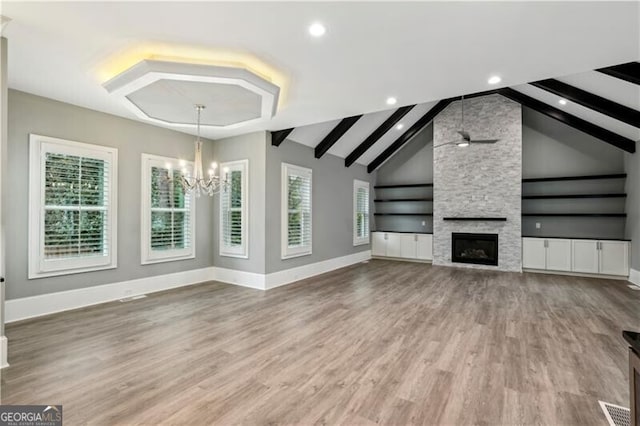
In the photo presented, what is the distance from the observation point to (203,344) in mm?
3418

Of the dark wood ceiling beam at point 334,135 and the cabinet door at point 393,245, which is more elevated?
the dark wood ceiling beam at point 334,135

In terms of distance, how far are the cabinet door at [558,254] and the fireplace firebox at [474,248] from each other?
1.15m

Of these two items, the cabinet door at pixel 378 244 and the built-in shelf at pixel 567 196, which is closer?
the built-in shelf at pixel 567 196

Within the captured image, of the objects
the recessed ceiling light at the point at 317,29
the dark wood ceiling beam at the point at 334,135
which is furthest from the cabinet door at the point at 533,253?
the recessed ceiling light at the point at 317,29

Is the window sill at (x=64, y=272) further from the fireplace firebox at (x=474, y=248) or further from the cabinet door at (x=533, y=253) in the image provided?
the cabinet door at (x=533, y=253)

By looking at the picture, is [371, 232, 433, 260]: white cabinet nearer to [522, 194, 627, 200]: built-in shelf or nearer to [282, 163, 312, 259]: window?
[522, 194, 627, 200]: built-in shelf

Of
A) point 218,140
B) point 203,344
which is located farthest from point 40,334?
point 218,140

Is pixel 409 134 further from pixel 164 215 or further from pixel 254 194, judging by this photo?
pixel 164 215

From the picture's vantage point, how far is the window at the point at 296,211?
6461 millimetres

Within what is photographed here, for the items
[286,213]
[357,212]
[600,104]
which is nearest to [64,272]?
[286,213]

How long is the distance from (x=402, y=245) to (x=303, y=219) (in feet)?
13.3

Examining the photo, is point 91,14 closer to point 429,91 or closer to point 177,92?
point 177,92

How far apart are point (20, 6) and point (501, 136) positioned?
9.08 m
